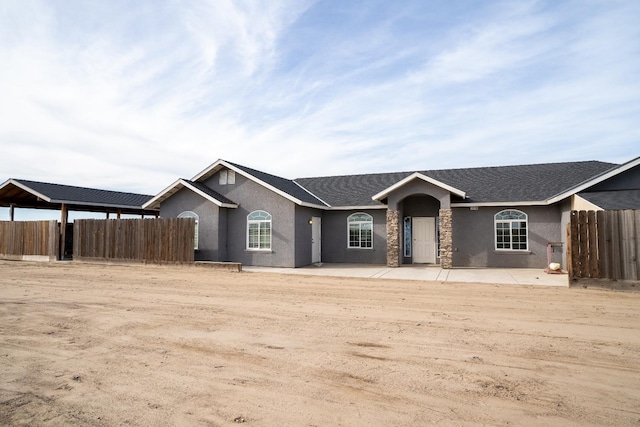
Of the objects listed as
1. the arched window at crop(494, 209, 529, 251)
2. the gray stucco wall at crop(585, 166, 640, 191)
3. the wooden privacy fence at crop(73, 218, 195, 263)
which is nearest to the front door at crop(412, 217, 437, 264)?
the arched window at crop(494, 209, 529, 251)

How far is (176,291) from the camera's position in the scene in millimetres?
11133

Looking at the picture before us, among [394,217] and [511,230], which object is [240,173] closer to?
[394,217]

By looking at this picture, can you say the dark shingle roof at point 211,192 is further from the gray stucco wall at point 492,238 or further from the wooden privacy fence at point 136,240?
the gray stucco wall at point 492,238

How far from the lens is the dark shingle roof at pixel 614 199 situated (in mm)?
12367

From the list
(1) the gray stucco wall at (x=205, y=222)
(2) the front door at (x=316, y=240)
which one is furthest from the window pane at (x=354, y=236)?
(1) the gray stucco wall at (x=205, y=222)

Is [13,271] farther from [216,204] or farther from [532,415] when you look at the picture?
[532,415]

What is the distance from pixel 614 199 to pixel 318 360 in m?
13.0

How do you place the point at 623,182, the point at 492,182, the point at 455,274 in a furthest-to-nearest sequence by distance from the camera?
the point at 492,182 → the point at 455,274 → the point at 623,182

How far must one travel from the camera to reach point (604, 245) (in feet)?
37.3

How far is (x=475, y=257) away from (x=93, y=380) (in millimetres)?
16312

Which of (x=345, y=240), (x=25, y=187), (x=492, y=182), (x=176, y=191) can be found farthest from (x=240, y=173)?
(x=492, y=182)

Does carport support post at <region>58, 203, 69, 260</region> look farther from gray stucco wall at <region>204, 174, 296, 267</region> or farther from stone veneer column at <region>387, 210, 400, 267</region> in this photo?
stone veneer column at <region>387, 210, 400, 267</region>

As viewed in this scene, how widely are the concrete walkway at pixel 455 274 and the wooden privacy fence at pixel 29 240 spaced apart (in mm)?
11503

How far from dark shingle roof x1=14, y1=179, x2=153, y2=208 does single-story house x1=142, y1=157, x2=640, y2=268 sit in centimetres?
494
